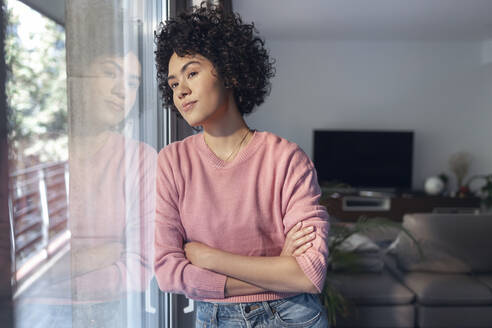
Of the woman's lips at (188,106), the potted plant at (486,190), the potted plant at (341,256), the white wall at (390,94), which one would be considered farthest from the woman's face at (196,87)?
the potted plant at (486,190)

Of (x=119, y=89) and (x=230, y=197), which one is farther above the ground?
(x=119, y=89)

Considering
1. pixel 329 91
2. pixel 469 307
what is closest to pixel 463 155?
pixel 329 91

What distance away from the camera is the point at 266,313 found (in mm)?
812

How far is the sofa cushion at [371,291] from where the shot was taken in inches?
86.4

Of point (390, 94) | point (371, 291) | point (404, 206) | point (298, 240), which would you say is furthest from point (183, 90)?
point (390, 94)

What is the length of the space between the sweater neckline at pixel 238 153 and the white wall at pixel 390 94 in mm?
4553

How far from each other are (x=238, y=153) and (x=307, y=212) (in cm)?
18

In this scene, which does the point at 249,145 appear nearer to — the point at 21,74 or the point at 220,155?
the point at 220,155

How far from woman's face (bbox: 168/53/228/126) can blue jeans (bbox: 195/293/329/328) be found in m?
0.38

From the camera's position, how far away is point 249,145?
2.69 ft

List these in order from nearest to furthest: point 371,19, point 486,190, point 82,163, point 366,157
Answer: point 82,163 < point 371,19 < point 486,190 < point 366,157

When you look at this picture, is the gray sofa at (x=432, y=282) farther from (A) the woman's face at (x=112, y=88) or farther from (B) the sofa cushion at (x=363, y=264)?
(A) the woman's face at (x=112, y=88)

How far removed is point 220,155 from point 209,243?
0.18 metres

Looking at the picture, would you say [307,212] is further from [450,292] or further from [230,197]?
[450,292]
